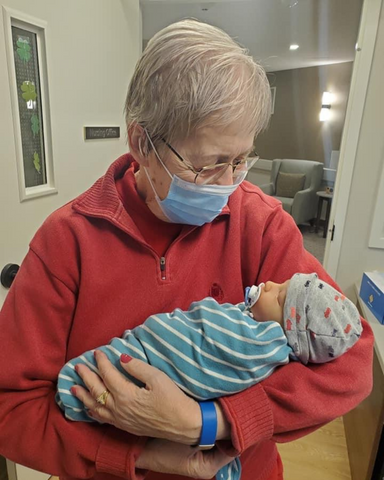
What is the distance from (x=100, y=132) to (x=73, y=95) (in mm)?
246

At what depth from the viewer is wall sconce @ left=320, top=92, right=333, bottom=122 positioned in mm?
6305

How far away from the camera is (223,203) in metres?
0.79

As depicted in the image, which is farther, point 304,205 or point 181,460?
point 304,205

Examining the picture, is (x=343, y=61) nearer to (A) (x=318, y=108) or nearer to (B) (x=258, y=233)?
(A) (x=318, y=108)

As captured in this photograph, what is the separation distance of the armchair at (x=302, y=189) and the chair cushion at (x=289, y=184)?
0.05 m

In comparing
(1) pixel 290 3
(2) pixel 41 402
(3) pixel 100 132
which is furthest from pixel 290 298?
(1) pixel 290 3

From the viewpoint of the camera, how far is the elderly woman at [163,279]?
66 centimetres

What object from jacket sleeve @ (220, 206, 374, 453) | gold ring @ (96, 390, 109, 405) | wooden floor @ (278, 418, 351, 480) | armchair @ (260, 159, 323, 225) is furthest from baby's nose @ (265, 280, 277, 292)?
armchair @ (260, 159, 323, 225)

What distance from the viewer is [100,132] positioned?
1819 millimetres

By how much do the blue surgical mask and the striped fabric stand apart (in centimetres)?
19

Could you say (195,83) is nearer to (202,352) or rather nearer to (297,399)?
(202,352)

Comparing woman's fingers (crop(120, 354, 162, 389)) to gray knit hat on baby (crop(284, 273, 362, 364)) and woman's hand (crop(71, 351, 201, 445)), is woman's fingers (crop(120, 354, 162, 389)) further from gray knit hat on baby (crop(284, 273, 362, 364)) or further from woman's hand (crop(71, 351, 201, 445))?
gray knit hat on baby (crop(284, 273, 362, 364))

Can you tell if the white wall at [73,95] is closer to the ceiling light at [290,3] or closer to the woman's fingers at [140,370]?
the woman's fingers at [140,370]

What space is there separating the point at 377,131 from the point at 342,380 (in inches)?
74.2
